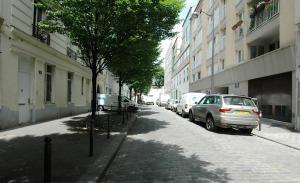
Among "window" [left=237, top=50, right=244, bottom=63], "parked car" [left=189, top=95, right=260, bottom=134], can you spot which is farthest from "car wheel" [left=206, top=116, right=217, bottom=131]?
"window" [left=237, top=50, right=244, bottom=63]

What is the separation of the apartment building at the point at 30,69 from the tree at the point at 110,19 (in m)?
1.36

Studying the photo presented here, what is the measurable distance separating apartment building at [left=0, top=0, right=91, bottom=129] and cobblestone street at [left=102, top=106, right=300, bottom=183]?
5.51 meters

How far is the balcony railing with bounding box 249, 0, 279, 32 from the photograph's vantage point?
67.3 ft

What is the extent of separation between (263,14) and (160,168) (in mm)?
18628

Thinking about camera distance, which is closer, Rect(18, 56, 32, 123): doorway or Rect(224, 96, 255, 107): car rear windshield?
Rect(224, 96, 255, 107): car rear windshield

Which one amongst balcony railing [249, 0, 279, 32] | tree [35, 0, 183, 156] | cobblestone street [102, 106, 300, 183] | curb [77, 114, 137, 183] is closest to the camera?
curb [77, 114, 137, 183]

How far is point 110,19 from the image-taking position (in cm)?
1237

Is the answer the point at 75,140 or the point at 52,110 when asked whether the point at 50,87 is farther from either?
the point at 75,140

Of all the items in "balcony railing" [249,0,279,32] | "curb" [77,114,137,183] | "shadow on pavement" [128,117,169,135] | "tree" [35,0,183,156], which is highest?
"balcony railing" [249,0,279,32]

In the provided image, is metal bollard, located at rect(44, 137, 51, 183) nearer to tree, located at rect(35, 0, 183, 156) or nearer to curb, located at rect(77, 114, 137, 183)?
curb, located at rect(77, 114, 137, 183)

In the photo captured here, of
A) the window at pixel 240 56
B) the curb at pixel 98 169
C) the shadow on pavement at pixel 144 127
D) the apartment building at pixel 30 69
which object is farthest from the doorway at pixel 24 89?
the window at pixel 240 56

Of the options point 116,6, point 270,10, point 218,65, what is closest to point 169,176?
point 116,6

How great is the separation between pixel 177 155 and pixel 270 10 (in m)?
16.1

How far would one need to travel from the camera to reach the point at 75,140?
33.3 feet
